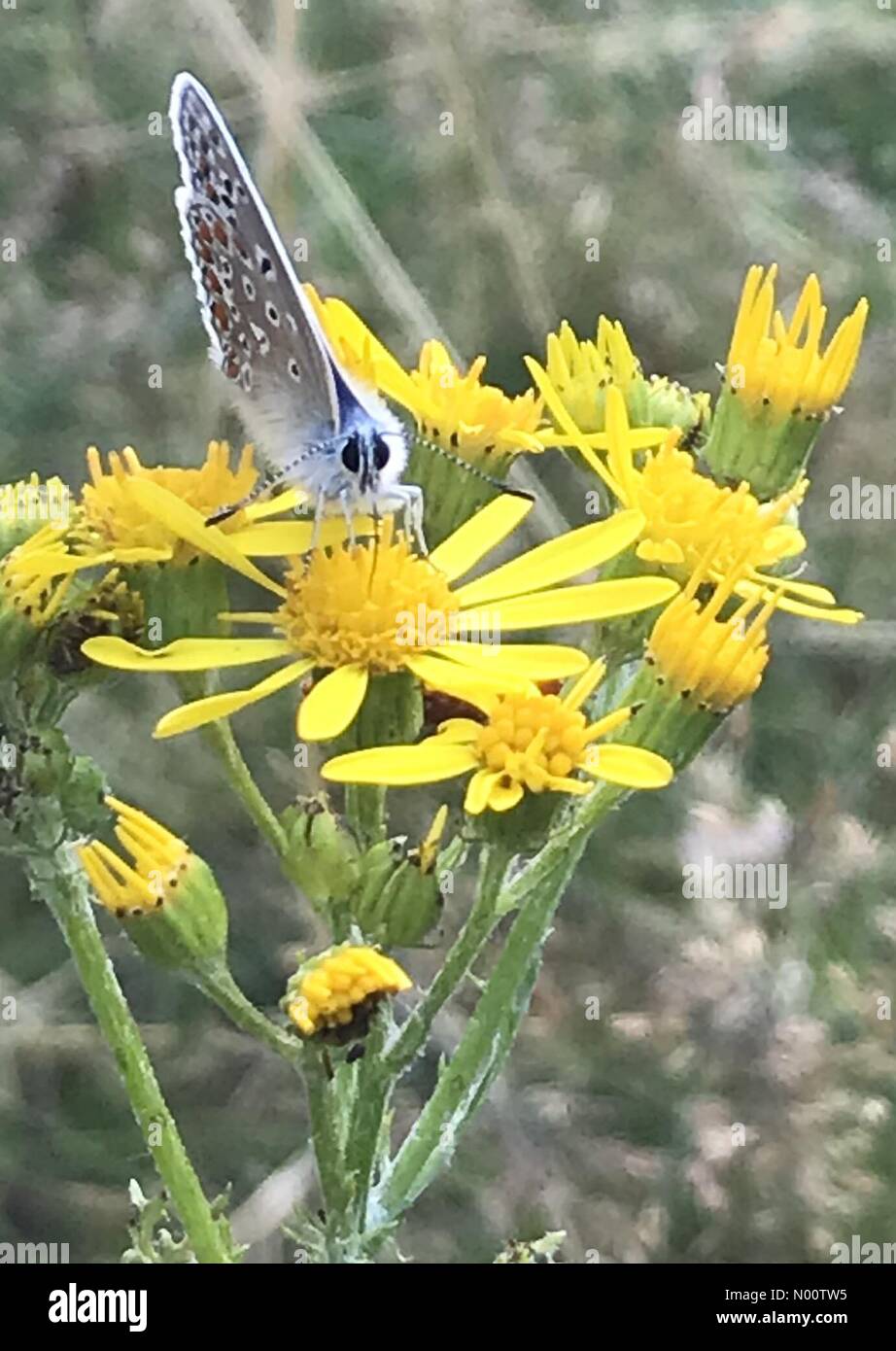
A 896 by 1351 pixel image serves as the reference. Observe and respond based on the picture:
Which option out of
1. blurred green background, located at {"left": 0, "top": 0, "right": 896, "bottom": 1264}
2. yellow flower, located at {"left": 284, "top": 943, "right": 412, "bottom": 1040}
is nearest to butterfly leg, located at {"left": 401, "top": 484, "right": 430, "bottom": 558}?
yellow flower, located at {"left": 284, "top": 943, "right": 412, "bottom": 1040}

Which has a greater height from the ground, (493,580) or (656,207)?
(656,207)

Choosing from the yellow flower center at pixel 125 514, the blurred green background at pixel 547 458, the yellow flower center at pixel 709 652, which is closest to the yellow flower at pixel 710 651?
the yellow flower center at pixel 709 652

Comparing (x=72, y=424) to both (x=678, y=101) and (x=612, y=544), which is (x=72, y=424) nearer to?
(x=678, y=101)

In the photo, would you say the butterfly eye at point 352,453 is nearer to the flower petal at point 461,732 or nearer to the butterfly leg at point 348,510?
the butterfly leg at point 348,510
